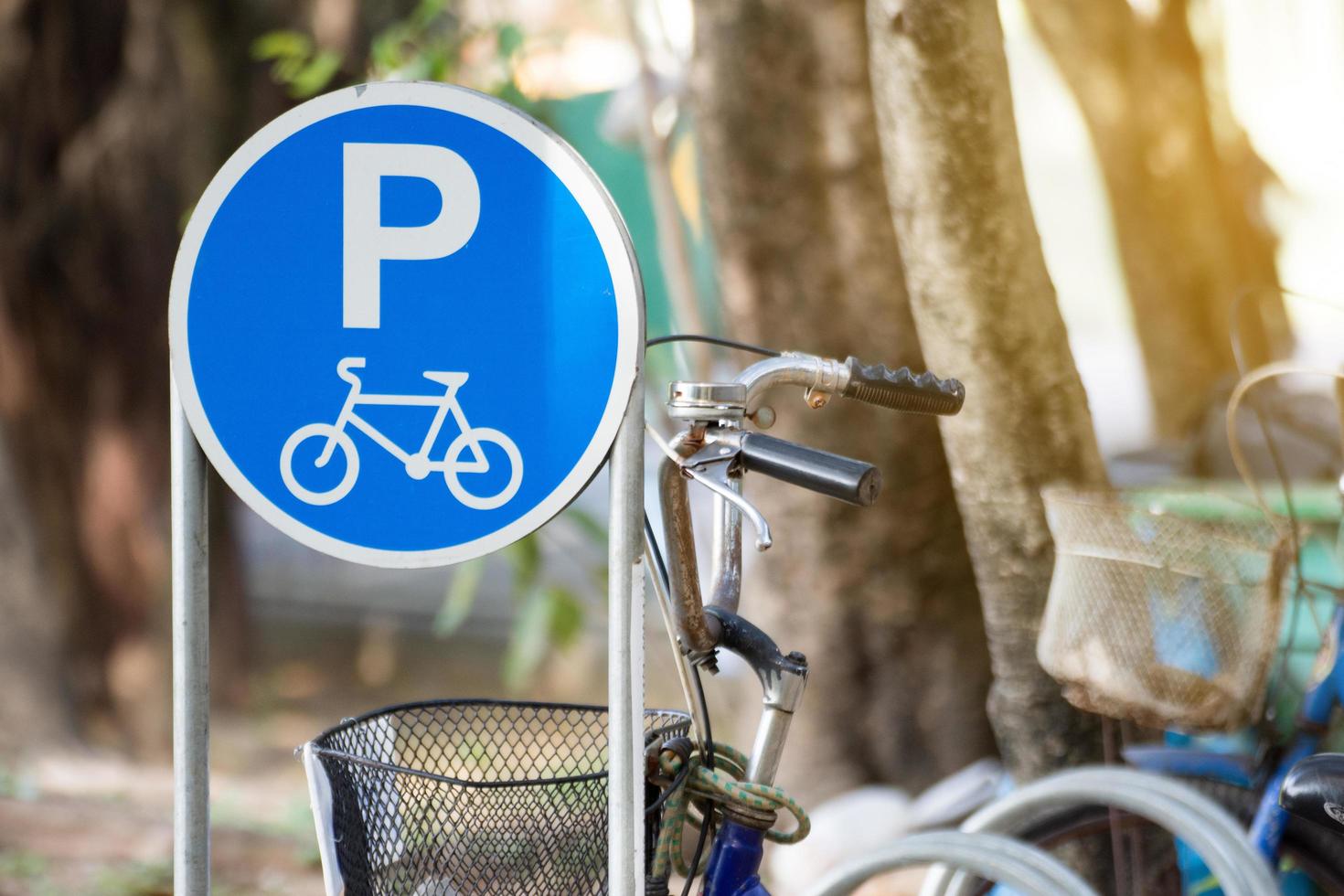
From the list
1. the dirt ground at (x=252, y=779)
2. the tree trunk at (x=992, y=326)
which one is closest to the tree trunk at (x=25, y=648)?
the dirt ground at (x=252, y=779)

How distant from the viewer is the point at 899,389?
4.80 feet

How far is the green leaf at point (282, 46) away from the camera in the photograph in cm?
393

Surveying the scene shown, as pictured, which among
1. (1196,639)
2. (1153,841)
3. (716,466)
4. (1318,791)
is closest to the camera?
(716,466)

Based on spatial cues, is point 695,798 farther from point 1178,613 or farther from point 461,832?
point 1178,613

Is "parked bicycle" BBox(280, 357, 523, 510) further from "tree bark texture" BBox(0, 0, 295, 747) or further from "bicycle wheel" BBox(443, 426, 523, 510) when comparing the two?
"tree bark texture" BBox(0, 0, 295, 747)

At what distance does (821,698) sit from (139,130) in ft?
11.0

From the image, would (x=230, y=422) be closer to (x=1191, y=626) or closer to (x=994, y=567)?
(x=1191, y=626)

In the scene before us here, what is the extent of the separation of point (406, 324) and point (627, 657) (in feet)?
1.40

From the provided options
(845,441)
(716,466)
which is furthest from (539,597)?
(716,466)

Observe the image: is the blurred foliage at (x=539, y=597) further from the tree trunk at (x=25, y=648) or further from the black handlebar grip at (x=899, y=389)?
the black handlebar grip at (x=899, y=389)

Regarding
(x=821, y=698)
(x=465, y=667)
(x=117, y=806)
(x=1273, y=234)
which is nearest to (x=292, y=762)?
(x=117, y=806)

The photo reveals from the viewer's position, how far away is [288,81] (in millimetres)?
4930

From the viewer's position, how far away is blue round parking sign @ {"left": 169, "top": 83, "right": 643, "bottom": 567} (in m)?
1.35

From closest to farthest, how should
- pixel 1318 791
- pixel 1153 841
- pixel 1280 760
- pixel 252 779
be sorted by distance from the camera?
pixel 1318 791 → pixel 1280 760 → pixel 1153 841 → pixel 252 779
